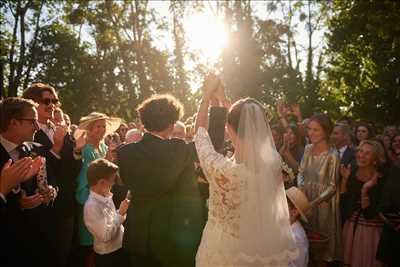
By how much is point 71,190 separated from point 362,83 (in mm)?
16857

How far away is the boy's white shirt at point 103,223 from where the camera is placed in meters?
4.84

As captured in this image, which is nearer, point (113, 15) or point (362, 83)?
point (362, 83)

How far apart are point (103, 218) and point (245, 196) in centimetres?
199

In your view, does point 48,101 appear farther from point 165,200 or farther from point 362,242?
point 362,242

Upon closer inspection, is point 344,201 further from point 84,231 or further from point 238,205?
point 84,231

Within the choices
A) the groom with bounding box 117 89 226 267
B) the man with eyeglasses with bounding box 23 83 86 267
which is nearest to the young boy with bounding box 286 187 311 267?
the groom with bounding box 117 89 226 267

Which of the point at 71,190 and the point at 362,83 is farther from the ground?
the point at 362,83

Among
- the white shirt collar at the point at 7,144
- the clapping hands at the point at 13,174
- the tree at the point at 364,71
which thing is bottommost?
the clapping hands at the point at 13,174

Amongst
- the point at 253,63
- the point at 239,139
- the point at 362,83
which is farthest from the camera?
the point at 253,63

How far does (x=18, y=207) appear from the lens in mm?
3797

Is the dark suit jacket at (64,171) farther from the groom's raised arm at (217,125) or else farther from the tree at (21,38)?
the tree at (21,38)

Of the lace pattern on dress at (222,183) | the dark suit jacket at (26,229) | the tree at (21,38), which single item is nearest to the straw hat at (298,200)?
the lace pattern on dress at (222,183)

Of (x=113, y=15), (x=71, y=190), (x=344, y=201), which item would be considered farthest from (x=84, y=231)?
(x=113, y=15)

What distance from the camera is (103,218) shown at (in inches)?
192
